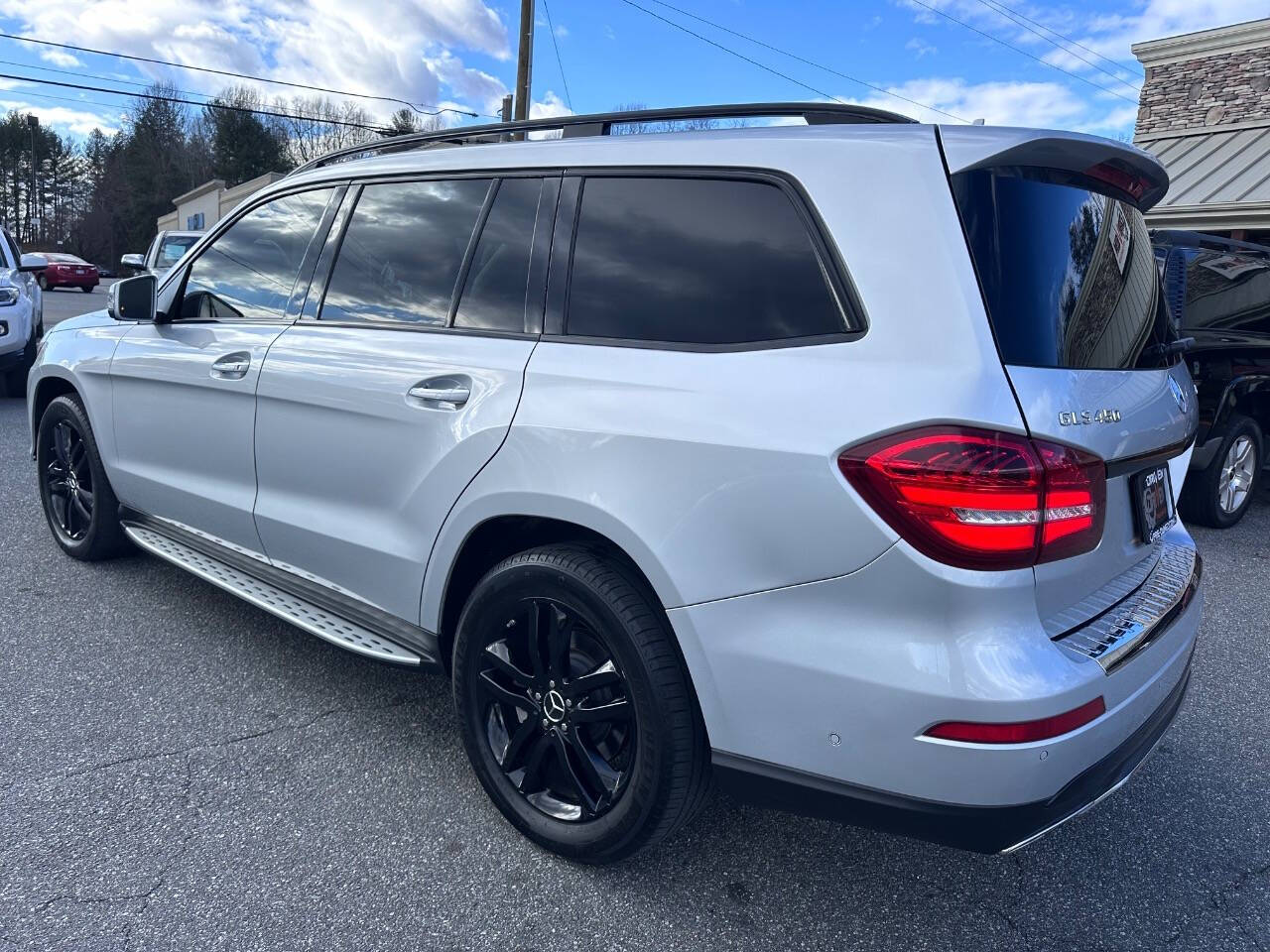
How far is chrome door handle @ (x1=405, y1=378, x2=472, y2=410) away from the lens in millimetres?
2423

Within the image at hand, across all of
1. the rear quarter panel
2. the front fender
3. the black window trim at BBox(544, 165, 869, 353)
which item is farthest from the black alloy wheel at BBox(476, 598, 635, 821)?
the front fender

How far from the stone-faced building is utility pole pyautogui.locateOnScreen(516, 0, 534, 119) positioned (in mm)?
12246

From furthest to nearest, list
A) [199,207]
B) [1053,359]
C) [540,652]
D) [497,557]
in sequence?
1. [199,207]
2. [497,557]
3. [540,652]
4. [1053,359]

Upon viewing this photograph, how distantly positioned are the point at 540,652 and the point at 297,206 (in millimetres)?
1981

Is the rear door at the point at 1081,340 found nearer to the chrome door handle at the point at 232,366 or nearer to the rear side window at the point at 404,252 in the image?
the rear side window at the point at 404,252

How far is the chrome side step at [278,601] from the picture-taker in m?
2.71

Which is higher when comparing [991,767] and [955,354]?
[955,354]

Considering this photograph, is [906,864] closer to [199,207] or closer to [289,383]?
[289,383]

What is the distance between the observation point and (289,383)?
2.92 m

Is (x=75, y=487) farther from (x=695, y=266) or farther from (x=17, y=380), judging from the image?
(x=17, y=380)

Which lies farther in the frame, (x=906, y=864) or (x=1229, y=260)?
(x=1229, y=260)

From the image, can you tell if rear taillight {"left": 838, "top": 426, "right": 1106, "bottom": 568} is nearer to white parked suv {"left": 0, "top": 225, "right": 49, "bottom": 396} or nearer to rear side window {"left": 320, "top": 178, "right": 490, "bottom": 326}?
rear side window {"left": 320, "top": 178, "right": 490, "bottom": 326}

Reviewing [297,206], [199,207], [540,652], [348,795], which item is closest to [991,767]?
[540,652]

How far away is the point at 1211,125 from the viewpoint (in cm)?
1723
